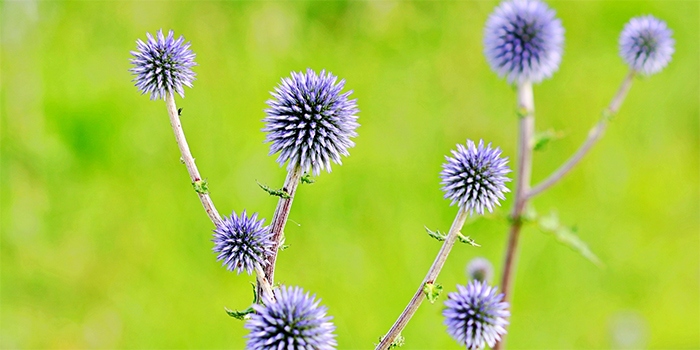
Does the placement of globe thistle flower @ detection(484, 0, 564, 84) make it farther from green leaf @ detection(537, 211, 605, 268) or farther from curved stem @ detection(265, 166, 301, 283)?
curved stem @ detection(265, 166, 301, 283)

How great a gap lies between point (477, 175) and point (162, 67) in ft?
1.47

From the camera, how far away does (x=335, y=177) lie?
2.34 metres

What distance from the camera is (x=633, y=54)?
1291 mm

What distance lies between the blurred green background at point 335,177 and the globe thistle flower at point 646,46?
1147mm

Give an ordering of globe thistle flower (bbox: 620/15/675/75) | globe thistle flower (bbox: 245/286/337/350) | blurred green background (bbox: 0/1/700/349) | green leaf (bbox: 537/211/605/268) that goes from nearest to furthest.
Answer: globe thistle flower (bbox: 245/286/337/350) < green leaf (bbox: 537/211/605/268) < globe thistle flower (bbox: 620/15/675/75) < blurred green background (bbox: 0/1/700/349)

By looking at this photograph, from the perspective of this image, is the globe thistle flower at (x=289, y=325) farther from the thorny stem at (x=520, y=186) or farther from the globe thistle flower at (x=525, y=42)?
the globe thistle flower at (x=525, y=42)

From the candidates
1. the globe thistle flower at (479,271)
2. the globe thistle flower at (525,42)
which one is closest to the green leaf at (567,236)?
the globe thistle flower at (479,271)

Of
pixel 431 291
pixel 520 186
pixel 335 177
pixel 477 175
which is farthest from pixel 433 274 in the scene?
pixel 335 177

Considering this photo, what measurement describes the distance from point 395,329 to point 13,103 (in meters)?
2.36

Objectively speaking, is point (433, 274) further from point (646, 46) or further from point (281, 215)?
point (646, 46)

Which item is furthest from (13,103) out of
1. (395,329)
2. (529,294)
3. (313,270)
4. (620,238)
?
(620,238)

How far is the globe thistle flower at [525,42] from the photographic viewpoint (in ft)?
4.26

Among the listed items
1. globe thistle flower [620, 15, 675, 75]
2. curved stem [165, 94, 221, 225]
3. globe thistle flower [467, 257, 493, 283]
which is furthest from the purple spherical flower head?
globe thistle flower [620, 15, 675, 75]

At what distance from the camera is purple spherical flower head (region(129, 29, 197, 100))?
664mm
